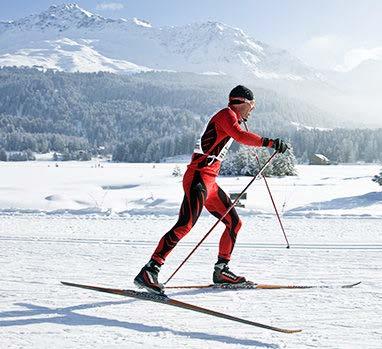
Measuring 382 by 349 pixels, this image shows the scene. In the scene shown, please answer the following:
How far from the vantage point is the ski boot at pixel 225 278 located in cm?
537

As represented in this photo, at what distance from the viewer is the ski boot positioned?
17.6 ft

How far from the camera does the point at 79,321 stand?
13.6 feet

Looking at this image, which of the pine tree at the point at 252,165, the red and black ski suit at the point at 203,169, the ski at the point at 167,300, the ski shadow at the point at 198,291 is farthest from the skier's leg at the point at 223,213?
the pine tree at the point at 252,165

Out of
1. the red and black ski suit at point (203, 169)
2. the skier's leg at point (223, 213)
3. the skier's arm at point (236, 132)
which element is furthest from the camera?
the skier's leg at point (223, 213)

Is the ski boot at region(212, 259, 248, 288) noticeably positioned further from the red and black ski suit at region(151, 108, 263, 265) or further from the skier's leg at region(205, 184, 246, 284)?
the red and black ski suit at region(151, 108, 263, 265)

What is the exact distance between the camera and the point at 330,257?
7.02 metres

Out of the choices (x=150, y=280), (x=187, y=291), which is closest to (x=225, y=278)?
(x=187, y=291)

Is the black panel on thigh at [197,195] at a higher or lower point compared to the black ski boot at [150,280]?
higher

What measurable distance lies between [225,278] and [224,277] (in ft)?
0.05

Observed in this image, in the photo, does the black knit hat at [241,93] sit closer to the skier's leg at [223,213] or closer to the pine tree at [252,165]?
the skier's leg at [223,213]

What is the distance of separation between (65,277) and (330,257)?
3.52 metres

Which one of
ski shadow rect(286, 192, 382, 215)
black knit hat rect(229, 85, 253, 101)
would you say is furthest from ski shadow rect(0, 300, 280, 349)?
ski shadow rect(286, 192, 382, 215)

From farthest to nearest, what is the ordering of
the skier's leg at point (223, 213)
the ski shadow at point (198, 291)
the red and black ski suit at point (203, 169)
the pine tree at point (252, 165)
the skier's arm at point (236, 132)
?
1. the pine tree at point (252, 165)
2. the skier's leg at point (223, 213)
3. the ski shadow at point (198, 291)
4. the red and black ski suit at point (203, 169)
5. the skier's arm at point (236, 132)

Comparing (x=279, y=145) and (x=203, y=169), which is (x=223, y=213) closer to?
(x=203, y=169)
